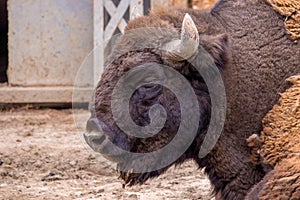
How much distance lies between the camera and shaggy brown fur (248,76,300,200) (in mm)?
3451

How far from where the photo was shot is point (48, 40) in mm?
8547

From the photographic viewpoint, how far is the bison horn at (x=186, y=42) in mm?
3705

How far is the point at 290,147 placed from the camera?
12.1 feet

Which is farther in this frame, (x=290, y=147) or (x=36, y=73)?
(x=36, y=73)

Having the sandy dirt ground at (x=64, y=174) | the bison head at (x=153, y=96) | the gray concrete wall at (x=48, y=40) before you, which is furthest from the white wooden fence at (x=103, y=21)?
the bison head at (x=153, y=96)

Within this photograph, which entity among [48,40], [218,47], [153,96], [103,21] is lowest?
[48,40]

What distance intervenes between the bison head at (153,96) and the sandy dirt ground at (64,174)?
899mm

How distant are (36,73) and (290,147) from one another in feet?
17.1

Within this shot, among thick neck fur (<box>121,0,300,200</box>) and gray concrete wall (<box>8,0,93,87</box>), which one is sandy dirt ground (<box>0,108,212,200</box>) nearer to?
thick neck fur (<box>121,0,300,200</box>)

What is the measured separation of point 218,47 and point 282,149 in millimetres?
590

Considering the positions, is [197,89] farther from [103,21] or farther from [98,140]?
[103,21]

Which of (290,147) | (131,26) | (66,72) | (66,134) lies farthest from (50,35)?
(290,147)

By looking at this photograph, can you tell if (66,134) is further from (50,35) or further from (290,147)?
(290,147)

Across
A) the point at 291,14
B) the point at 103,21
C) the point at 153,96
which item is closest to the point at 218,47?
the point at 153,96
